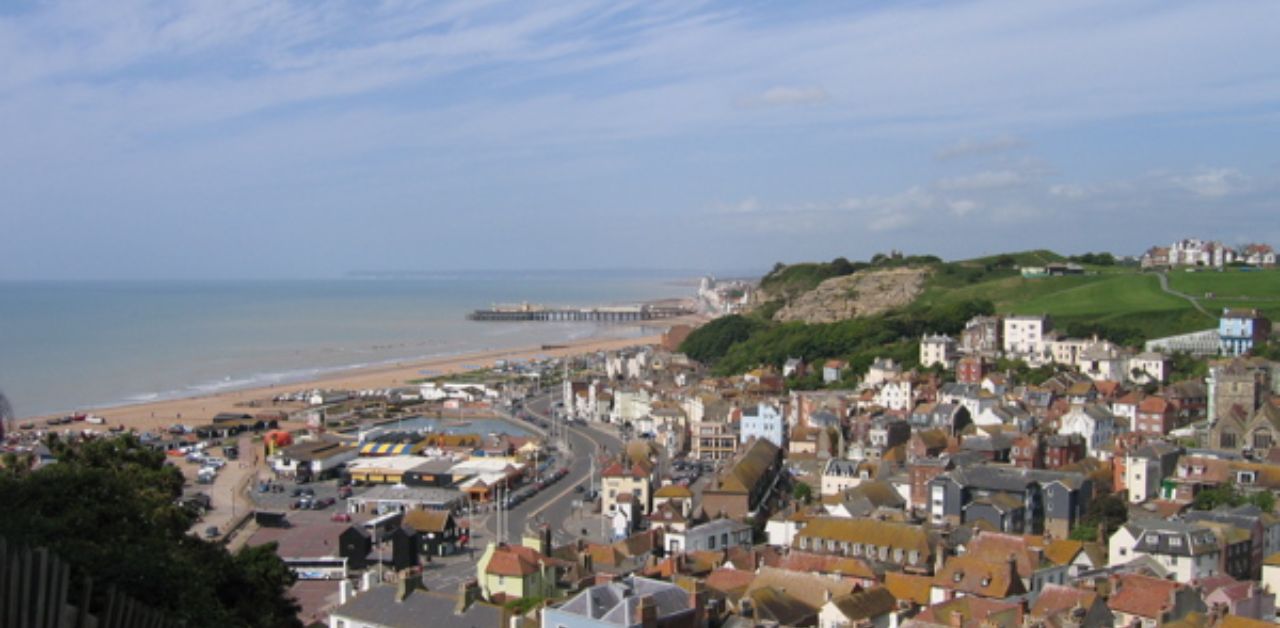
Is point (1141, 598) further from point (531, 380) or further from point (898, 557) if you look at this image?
point (531, 380)

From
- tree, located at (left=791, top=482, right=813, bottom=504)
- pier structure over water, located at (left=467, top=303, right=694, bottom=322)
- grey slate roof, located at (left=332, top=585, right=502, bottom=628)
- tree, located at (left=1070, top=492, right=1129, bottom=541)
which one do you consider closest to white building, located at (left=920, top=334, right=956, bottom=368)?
tree, located at (left=791, top=482, right=813, bottom=504)

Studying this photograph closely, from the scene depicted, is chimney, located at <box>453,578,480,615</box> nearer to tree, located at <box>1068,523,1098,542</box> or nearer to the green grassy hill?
tree, located at <box>1068,523,1098,542</box>

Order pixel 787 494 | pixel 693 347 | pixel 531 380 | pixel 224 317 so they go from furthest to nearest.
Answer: pixel 224 317 → pixel 693 347 → pixel 531 380 → pixel 787 494

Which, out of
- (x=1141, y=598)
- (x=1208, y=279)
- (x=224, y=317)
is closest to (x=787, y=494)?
(x=1141, y=598)

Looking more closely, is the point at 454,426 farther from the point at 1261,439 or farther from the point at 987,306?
the point at 1261,439

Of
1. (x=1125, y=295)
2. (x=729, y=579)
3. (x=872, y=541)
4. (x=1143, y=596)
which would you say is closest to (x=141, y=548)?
(x=729, y=579)

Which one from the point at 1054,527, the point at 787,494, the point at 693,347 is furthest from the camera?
the point at 693,347

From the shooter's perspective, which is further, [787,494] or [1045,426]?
[1045,426]

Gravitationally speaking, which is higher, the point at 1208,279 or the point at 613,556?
the point at 1208,279
